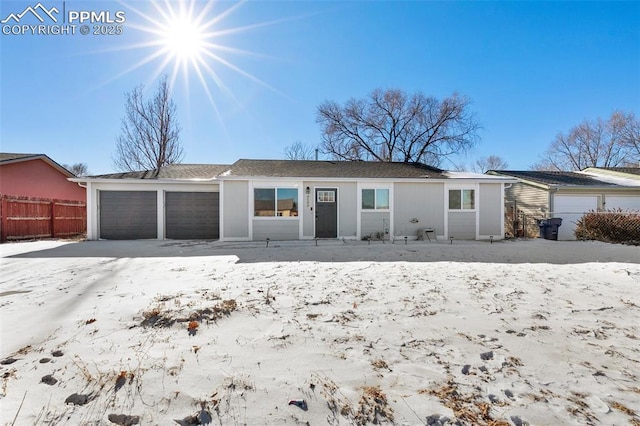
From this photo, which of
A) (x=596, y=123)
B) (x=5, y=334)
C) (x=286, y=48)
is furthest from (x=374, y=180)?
(x=596, y=123)

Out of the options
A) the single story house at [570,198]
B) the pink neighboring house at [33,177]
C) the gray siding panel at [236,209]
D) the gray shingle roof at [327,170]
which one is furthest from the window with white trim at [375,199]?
the pink neighboring house at [33,177]

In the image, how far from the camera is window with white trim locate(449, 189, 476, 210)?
10.5 meters

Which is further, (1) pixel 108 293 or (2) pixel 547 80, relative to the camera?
(2) pixel 547 80

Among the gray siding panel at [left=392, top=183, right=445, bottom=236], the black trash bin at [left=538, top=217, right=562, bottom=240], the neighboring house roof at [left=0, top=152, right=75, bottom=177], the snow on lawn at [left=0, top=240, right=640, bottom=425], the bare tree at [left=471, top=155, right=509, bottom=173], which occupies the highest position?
the bare tree at [left=471, top=155, right=509, bottom=173]

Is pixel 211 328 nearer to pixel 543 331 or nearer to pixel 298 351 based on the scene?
pixel 298 351

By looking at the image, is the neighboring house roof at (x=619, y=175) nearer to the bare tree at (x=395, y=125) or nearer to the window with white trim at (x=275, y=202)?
the bare tree at (x=395, y=125)

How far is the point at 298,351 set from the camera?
89.9 inches

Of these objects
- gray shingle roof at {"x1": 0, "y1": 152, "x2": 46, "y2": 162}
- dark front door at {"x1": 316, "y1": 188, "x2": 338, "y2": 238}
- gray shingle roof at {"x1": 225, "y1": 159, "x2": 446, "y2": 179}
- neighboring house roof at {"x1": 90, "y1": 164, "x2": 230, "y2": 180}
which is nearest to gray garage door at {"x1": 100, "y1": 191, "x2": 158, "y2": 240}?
neighboring house roof at {"x1": 90, "y1": 164, "x2": 230, "y2": 180}

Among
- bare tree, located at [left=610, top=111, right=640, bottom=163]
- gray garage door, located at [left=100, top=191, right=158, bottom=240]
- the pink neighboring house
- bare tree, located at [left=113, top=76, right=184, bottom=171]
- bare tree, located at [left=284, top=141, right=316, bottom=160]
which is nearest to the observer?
gray garage door, located at [left=100, top=191, right=158, bottom=240]

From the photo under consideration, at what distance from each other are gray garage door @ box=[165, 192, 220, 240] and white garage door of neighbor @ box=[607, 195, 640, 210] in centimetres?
1795

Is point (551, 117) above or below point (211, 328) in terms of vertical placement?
above

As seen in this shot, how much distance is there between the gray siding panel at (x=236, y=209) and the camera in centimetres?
962

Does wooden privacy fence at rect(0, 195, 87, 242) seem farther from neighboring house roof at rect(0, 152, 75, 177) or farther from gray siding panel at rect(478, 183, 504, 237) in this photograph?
Result: gray siding panel at rect(478, 183, 504, 237)

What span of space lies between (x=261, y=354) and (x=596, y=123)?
120 ft
